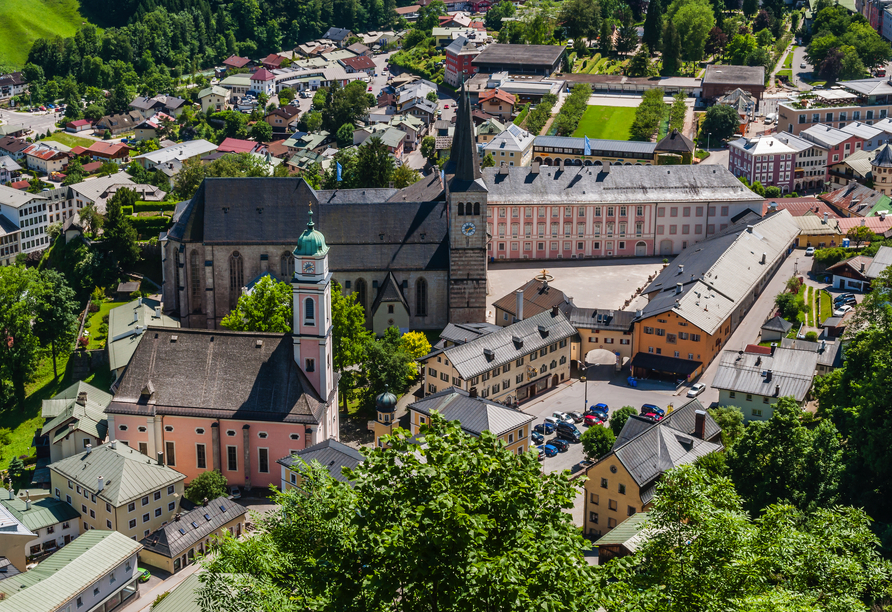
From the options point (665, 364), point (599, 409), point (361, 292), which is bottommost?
point (599, 409)

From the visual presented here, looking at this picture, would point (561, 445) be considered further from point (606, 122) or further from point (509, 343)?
point (606, 122)

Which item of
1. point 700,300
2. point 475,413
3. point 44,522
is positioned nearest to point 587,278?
point 700,300

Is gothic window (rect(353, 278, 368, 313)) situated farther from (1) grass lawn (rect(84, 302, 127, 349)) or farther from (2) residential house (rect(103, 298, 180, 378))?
(1) grass lawn (rect(84, 302, 127, 349))

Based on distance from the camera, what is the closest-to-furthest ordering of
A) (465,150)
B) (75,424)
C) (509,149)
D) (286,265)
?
(75,424) < (465,150) < (286,265) < (509,149)

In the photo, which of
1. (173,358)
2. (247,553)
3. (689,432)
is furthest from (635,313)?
(247,553)

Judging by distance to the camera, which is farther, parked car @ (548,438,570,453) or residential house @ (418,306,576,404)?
residential house @ (418,306,576,404)

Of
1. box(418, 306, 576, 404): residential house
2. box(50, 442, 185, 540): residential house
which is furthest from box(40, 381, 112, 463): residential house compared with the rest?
box(418, 306, 576, 404): residential house

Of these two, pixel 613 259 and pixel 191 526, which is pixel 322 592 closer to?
pixel 191 526
